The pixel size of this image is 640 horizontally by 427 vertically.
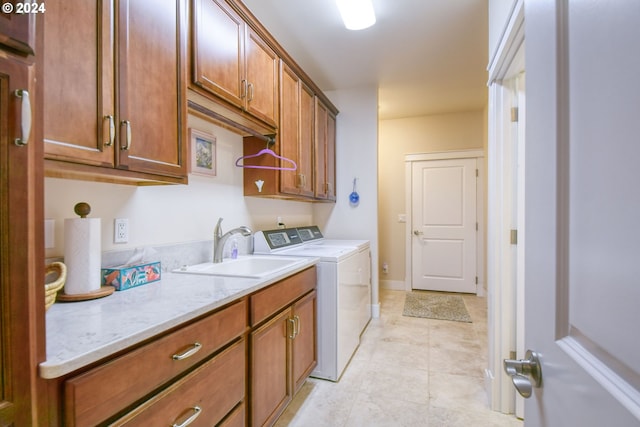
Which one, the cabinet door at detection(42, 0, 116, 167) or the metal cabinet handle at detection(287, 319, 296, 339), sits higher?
the cabinet door at detection(42, 0, 116, 167)

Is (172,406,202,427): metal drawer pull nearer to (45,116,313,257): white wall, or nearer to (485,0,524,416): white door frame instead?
(45,116,313,257): white wall

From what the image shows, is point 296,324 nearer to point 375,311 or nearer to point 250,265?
point 250,265

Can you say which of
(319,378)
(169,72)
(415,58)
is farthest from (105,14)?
(415,58)

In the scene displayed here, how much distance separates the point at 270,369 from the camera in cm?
150

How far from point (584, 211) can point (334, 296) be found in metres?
1.77

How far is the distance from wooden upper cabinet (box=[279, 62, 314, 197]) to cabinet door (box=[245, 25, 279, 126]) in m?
0.11

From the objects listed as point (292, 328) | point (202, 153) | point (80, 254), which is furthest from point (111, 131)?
point (292, 328)

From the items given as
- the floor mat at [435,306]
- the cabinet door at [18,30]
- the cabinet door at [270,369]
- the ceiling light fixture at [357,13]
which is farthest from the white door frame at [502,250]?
the cabinet door at [18,30]

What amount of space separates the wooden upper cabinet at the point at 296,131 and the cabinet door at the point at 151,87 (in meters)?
0.99

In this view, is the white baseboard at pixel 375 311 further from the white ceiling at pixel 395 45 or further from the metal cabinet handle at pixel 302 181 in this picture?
the white ceiling at pixel 395 45

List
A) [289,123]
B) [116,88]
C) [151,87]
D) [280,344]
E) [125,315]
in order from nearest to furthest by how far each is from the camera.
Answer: [125,315], [116,88], [151,87], [280,344], [289,123]

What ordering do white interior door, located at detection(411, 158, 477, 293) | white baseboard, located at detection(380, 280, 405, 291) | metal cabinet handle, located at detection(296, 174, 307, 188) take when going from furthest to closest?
white baseboard, located at detection(380, 280, 405, 291)
white interior door, located at detection(411, 158, 477, 293)
metal cabinet handle, located at detection(296, 174, 307, 188)

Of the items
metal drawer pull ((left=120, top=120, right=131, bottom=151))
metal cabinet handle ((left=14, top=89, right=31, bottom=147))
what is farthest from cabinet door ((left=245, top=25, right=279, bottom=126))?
metal cabinet handle ((left=14, top=89, right=31, bottom=147))

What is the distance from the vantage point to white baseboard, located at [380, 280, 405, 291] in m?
4.61
